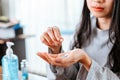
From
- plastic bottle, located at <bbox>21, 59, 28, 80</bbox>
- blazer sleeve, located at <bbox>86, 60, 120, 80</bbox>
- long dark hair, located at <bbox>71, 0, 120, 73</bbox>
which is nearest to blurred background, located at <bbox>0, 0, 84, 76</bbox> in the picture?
plastic bottle, located at <bbox>21, 59, 28, 80</bbox>

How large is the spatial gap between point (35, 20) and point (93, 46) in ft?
5.60

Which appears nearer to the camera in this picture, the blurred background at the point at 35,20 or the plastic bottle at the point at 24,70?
the plastic bottle at the point at 24,70

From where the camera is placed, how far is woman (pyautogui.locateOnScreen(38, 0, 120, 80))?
95 cm

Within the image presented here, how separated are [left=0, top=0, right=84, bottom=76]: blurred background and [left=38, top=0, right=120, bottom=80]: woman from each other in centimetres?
125

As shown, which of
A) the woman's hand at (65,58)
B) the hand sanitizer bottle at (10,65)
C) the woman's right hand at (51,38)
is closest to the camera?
the woman's hand at (65,58)

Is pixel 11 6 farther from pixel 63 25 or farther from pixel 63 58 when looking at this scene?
pixel 63 58

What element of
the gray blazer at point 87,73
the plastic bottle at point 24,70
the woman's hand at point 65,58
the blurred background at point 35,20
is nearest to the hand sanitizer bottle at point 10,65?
the plastic bottle at point 24,70

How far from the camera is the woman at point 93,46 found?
951mm

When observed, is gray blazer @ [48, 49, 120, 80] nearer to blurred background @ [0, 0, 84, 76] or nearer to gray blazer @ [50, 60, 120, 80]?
gray blazer @ [50, 60, 120, 80]

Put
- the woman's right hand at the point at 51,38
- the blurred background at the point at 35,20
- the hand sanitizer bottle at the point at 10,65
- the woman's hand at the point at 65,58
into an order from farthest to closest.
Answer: the blurred background at the point at 35,20 → the hand sanitizer bottle at the point at 10,65 → the woman's right hand at the point at 51,38 → the woman's hand at the point at 65,58

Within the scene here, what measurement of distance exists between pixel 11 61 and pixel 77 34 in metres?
0.35

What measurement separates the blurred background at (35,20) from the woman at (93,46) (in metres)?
1.25

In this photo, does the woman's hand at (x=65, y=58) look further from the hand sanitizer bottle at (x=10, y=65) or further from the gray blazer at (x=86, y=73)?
the hand sanitizer bottle at (x=10, y=65)

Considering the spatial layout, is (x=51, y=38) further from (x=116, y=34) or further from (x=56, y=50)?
(x=116, y=34)
